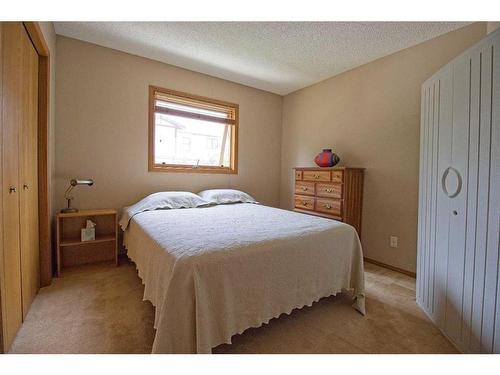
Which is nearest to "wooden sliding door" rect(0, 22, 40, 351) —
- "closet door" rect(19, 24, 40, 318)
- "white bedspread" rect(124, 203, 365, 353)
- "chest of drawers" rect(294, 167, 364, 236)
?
"closet door" rect(19, 24, 40, 318)

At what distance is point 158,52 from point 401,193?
316cm

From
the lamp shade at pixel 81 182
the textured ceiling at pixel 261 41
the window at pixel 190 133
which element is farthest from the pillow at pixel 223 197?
the textured ceiling at pixel 261 41

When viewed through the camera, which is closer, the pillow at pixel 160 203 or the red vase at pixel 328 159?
→ the pillow at pixel 160 203

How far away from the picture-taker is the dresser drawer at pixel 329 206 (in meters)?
2.64

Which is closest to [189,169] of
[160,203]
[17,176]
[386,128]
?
[160,203]

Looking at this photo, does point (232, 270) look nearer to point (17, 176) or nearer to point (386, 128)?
point (17, 176)

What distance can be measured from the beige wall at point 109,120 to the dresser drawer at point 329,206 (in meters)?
1.55

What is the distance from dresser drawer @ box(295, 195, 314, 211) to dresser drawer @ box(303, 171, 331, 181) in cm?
26

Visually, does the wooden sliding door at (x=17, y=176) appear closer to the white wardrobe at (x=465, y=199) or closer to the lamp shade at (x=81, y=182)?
the lamp shade at (x=81, y=182)

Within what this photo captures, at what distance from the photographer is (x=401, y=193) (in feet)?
8.23

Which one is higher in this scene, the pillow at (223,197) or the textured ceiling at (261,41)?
the textured ceiling at (261,41)

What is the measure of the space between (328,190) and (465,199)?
4.75ft
